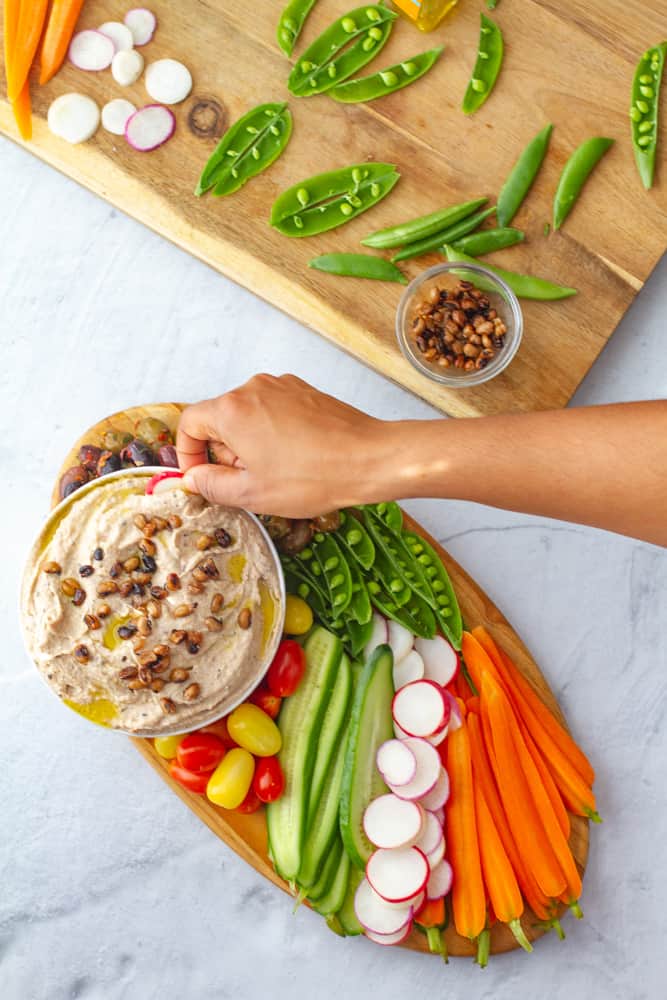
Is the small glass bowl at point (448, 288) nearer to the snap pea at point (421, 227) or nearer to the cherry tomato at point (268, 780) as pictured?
the snap pea at point (421, 227)

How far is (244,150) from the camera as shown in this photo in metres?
2.18

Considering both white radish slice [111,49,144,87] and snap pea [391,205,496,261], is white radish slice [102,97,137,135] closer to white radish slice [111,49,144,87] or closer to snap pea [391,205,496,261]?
white radish slice [111,49,144,87]

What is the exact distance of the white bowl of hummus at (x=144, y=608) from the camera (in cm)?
181

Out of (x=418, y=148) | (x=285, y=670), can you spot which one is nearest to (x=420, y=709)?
(x=285, y=670)

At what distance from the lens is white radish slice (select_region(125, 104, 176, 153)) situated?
A: 218 cm

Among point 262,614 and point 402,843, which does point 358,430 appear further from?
point 402,843

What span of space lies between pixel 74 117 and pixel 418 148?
82 cm

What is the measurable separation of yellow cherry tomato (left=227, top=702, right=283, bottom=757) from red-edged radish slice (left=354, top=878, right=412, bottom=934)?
375mm

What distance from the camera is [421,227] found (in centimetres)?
217

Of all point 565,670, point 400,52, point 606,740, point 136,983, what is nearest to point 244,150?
point 400,52

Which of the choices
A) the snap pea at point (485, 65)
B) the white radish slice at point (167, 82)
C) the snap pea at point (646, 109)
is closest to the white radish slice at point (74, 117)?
the white radish slice at point (167, 82)

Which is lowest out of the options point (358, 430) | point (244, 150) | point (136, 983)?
point (136, 983)

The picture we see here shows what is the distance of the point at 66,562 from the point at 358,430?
66 centimetres

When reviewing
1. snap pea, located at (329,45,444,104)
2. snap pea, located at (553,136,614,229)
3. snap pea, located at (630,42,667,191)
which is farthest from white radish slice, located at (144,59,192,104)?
snap pea, located at (630,42,667,191)
